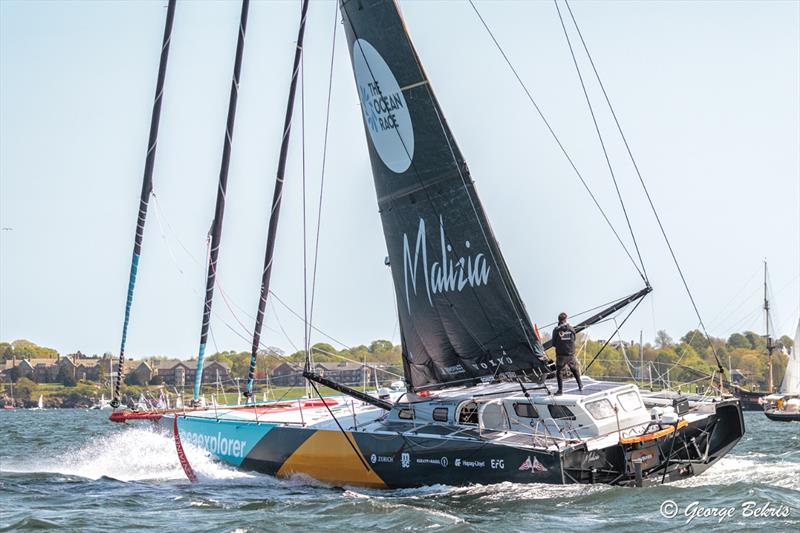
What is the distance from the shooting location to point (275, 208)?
1145 inches

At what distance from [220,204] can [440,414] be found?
1217cm

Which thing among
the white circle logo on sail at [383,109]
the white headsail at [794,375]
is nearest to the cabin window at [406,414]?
the white circle logo on sail at [383,109]

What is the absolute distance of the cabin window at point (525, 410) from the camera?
58.6 feet

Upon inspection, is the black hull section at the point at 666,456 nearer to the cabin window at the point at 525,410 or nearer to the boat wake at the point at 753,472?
the boat wake at the point at 753,472

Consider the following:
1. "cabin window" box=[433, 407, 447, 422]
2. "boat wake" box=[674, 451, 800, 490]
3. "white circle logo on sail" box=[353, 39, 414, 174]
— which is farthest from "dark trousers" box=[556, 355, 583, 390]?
"white circle logo on sail" box=[353, 39, 414, 174]

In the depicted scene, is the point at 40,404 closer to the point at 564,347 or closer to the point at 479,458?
the point at 564,347

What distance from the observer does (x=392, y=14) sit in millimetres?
19031

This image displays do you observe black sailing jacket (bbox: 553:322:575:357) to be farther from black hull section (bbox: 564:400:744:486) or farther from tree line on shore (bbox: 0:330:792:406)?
tree line on shore (bbox: 0:330:792:406)

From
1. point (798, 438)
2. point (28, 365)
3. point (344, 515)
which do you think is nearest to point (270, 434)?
point (344, 515)

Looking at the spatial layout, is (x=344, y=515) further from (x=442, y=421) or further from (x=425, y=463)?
(x=442, y=421)

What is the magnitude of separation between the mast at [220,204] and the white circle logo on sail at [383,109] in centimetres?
956

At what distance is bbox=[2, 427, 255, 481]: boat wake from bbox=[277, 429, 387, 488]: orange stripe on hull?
180 cm

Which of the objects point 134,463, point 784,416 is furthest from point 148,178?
point 784,416

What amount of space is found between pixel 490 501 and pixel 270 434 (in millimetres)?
5838
